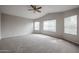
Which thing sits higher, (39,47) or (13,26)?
(13,26)

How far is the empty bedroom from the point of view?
118 inches

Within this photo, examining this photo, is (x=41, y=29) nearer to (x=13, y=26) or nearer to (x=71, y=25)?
(x=71, y=25)

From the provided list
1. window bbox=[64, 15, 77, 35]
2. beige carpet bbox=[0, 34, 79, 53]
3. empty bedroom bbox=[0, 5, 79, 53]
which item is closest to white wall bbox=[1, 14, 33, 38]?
empty bedroom bbox=[0, 5, 79, 53]

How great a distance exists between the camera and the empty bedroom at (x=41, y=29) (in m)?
3.01

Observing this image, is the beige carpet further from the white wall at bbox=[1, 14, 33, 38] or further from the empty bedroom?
the white wall at bbox=[1, 14, 33, 38]

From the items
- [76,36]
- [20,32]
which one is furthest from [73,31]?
[20,32]

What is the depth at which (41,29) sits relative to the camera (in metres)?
4.39

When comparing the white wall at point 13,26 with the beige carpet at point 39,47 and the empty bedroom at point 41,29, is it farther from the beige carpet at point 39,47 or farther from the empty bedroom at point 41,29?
the beige carpet at point 39,47

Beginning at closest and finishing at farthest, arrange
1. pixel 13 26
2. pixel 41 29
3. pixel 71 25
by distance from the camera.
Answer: pixel 71 25, pixel 41 29, pixel 13 26

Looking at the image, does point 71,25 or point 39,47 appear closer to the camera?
point 39,47

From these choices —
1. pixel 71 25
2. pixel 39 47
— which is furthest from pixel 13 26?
pixel 71 25
